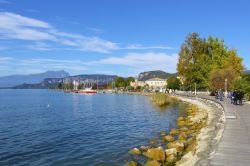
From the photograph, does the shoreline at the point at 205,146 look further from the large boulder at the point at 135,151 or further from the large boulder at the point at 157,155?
the large boulder at the point at 135,151

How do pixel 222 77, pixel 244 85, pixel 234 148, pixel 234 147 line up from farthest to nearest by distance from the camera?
1. pixel 222 77
2. pixel 244 85
3. pixel 234 147
4. pixel 234 148

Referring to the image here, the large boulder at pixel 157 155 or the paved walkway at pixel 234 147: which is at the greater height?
the paved walkway at pixel 234 147

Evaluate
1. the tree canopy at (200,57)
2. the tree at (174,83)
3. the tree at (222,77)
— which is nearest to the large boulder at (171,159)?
the tree at (222,77)

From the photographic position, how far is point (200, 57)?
8625 centimetres

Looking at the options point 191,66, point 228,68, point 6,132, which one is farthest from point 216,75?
point 6,132

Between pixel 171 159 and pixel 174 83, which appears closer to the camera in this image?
pixel 171 159

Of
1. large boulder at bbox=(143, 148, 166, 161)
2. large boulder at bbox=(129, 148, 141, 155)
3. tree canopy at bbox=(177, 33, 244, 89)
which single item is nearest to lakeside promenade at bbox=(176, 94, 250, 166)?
large boulder at bbox=(143, 148, 166, 161)

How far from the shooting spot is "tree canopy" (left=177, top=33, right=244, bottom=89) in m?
85.7

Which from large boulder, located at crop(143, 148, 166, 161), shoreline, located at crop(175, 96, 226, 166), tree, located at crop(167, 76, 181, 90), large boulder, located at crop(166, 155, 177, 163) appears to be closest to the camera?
shoreline, located at crop(175, 96, 226, 166)

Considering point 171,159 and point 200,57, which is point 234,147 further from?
point 200,57

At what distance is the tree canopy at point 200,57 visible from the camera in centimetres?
8569

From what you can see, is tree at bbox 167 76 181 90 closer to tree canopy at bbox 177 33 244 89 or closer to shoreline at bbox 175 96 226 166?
tree canopy at bbox 177 33 244 89

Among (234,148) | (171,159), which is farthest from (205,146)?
(234,148)

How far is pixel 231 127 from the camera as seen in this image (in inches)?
898
